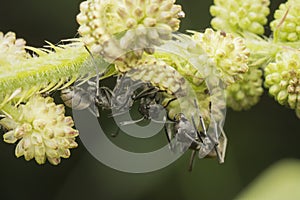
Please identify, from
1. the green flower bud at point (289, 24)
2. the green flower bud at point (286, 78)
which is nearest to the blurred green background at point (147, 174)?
the green flower bud at point (289, 24)

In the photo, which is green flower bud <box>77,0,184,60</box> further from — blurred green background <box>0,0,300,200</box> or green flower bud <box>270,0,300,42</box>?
blurred green background <box>0,0,300,200</box>

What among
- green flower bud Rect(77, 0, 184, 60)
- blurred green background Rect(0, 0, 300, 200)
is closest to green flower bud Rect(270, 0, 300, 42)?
green flower bud Rect(77, 0, 184, 60)

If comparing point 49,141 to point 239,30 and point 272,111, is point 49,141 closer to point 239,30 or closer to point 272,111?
point 239,30

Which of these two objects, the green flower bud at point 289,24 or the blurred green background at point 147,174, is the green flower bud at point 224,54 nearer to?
the green flower bud at point 289,24

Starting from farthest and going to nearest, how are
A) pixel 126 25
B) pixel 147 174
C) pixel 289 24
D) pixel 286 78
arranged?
pixel 147 174, pixel 289 24, pixel 286 78, pixel 126 25

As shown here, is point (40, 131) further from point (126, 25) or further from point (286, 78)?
point (286, 78)

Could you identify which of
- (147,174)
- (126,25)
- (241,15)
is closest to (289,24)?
(241,15)
